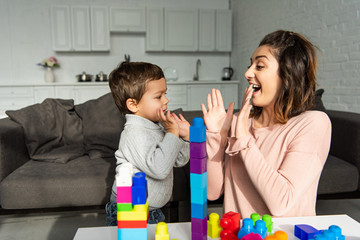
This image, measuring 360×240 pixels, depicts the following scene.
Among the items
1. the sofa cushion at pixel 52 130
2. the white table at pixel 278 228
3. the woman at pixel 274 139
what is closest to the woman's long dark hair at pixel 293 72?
the woman at pixel 274 139

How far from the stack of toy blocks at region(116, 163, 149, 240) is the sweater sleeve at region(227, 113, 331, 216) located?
1.40 feet

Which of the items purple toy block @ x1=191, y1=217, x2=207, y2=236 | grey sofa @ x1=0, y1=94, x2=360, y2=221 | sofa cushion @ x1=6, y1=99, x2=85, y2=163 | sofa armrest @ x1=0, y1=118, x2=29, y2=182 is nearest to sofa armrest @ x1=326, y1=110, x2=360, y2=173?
grey sofa @ x1=0, y1=94, x2=360, y2=221

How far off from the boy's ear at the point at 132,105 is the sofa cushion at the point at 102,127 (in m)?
1.02

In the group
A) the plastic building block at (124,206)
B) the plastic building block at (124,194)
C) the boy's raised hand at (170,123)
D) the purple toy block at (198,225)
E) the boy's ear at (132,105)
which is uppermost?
the boy's ear at (132,105)

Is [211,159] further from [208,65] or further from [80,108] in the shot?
[208,65]

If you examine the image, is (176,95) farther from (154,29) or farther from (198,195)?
(198,195)

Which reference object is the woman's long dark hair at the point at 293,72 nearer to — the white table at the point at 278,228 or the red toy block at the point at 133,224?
the white table at the point at 278,228

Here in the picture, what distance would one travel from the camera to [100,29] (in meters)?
5.61

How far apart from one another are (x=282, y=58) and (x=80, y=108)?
1.87 meters

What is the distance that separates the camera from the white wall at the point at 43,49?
18.9ft

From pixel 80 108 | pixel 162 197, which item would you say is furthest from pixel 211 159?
pixel 80 108

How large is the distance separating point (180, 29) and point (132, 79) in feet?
15.5

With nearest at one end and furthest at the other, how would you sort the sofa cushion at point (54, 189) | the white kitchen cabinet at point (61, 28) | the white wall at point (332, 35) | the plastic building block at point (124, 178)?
the plastic building block at point (124, 178), the sofa cushion at point (54, 189), the white wall at point (332, 35), the white kitchen cabinet at point (61, 28)

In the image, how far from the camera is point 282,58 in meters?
1.11
